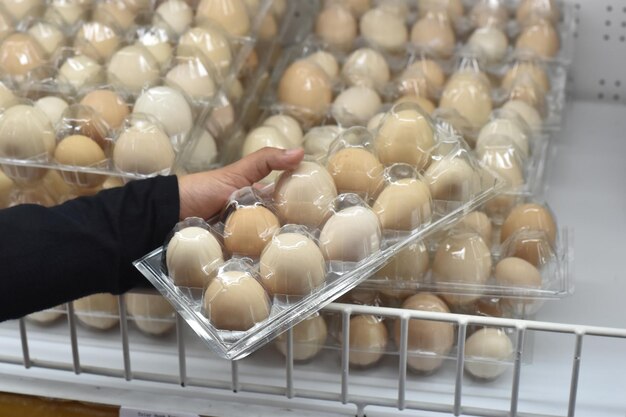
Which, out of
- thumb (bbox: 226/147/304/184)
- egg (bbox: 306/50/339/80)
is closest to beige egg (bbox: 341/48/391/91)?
egg (bbox: 306/50/339/80)

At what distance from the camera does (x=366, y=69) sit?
1351 millimetres

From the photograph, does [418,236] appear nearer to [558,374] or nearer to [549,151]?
[558,374]

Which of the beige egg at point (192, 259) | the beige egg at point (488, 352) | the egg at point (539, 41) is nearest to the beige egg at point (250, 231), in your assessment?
the beige egg at point (192, 259)

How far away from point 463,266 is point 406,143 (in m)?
0.14

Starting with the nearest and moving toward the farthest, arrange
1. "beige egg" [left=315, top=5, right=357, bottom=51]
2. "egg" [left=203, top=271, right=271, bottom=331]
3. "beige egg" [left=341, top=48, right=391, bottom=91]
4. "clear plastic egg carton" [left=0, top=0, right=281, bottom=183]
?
"egg" [left=203, top=271, right=271, bottom=331] < "clear plastic egg carton" [left=0, top=0, right=281, bottom=183] < "beige egg" [left=341, top=48, right=391, bottom=91] < "beige egg" [left=315, top=5, right=357, bottom=51]

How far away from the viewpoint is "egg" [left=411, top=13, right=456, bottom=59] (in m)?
1.40

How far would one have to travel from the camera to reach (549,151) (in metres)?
1.33

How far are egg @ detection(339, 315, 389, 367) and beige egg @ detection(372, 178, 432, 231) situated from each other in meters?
0.10

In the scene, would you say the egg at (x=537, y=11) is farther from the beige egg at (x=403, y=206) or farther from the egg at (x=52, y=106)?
the egg at (x=52, y=106)

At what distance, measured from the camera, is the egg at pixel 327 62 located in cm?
136

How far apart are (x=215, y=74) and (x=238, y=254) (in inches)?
14.8

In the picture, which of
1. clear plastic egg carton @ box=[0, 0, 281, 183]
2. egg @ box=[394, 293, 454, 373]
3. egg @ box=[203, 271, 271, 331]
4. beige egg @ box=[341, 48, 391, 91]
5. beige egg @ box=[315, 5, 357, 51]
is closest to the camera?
egg @ box=[203, 271, 271, 331]

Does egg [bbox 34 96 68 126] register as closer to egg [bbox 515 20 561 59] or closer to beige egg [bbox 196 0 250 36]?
beige egg [bbox 196 0 250 36]

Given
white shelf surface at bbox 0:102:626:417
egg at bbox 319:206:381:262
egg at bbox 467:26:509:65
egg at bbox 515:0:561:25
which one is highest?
egg at bbox 515:0:561:25
